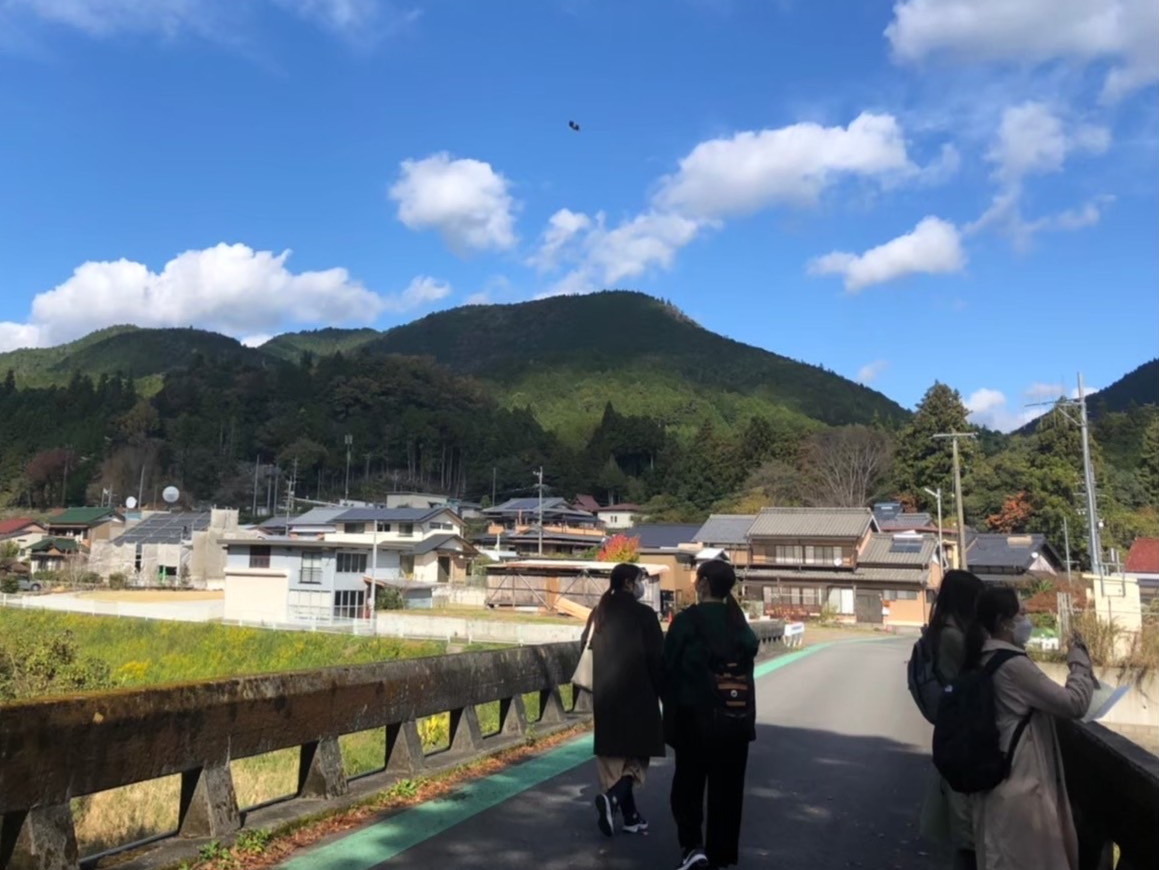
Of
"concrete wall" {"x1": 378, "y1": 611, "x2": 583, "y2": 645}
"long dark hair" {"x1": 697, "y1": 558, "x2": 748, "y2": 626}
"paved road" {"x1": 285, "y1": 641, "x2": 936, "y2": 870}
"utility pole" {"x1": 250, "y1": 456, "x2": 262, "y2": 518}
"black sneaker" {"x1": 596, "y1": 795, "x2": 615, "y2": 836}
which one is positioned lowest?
"concrete wall" {"x1": 378, "y1": 611, "x2": 583, "y2": 645}

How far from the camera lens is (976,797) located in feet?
11.0

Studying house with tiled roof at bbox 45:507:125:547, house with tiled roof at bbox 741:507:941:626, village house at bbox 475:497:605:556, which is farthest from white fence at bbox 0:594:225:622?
house with tiled roof at bbox 45:507:125:547

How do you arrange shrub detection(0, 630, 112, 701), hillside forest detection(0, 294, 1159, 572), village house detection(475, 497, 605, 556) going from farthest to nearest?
village house detection(475, 497, 605, 556) < hillside forest detection(0, 294, 1159, 572) < shrub detection(0, 630, 112, 701)

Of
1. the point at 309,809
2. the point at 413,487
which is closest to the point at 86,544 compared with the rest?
the point at 413,487

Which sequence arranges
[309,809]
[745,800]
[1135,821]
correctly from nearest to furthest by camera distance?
[1135,821], [309,809], [745,800]

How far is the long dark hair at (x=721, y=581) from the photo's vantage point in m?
4.53

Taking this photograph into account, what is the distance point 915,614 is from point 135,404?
108 m

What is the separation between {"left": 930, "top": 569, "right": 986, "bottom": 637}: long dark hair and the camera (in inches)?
150

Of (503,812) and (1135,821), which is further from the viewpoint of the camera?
(503,812)

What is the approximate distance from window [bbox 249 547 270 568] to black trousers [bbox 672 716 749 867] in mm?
43083

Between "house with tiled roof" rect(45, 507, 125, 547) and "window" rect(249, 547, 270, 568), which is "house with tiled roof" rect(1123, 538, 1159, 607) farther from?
"house with tiled roof" rect(45, 507, 125, 547)

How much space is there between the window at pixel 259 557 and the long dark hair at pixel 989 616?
146 feet

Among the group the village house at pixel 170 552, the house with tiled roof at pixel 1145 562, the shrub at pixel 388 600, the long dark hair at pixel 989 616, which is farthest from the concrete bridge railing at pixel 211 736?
the village house at pixel 170 552

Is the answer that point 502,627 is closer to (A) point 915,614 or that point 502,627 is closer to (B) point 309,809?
(A) point 915,614
